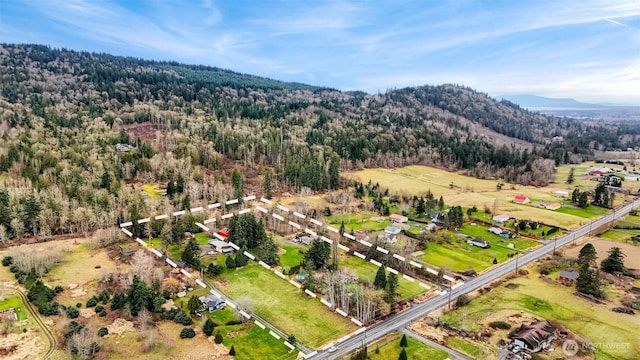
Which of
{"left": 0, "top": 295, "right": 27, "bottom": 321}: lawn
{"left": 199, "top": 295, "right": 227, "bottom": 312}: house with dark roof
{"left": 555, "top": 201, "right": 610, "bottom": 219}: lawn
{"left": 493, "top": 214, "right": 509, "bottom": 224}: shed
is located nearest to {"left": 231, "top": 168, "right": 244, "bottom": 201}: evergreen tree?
{"left": 199, "top": 295, "right": 227, "bottom": 312}: house with dark roof

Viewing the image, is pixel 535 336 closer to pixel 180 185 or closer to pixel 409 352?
pixel 409 352

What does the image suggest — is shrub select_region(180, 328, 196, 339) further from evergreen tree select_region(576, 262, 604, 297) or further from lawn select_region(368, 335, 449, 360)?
evergreen tree select_region(576, 262, 604, 297)

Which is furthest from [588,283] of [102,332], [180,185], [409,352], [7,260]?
[7,260]

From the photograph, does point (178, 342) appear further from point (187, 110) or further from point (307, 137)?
point (187, 110)

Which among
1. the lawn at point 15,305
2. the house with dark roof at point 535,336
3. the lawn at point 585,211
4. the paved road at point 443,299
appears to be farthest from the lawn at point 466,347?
the lawn at point 585,211

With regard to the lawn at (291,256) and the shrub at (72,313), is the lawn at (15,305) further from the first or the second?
the lawn at (291,256)

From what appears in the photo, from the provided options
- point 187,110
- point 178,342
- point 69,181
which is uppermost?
point 187,110

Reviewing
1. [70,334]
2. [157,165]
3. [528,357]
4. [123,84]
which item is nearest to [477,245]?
[528,357]

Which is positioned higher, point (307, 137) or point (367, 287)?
point (307, 137)
